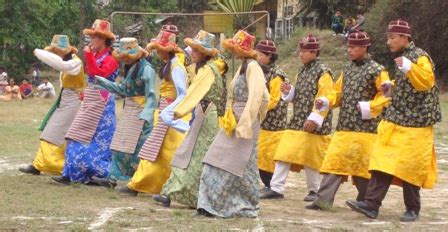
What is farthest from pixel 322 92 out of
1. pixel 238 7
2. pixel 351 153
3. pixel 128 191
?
pixel 238 7

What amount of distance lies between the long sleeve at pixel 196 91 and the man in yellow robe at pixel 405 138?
1661 mm

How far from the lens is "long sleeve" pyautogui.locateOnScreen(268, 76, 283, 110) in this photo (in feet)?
33.8

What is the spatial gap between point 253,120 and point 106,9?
33.5m

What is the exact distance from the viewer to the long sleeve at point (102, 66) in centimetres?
1028

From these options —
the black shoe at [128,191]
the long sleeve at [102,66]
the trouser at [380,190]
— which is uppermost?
the long sleeve at [102,66]

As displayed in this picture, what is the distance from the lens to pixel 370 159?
8.59 meters

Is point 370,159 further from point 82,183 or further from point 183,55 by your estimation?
point 82,183

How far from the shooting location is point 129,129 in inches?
390

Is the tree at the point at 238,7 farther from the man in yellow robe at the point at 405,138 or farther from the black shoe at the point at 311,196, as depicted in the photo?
the man in yellow robe at the point at 405,138

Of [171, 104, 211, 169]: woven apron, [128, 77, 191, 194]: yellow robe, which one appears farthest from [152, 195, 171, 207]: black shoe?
[128, 77, 191, 194]: yellow robe

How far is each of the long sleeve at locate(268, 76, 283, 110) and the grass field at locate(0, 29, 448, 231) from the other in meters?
1.10

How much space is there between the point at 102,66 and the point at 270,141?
209 centimetres

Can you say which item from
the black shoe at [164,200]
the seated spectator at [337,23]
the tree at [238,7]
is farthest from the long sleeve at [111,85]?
the tree at [238,7]

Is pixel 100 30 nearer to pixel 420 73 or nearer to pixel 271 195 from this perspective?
pixel 271 195
